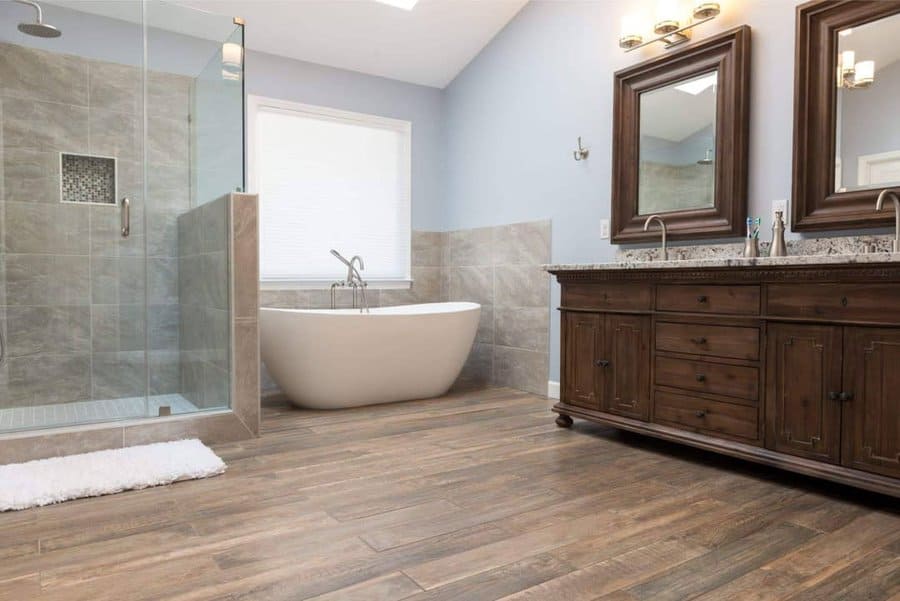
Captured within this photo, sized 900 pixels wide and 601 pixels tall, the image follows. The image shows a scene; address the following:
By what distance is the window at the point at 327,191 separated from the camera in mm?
4188

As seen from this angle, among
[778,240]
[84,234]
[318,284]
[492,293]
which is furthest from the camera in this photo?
[492,293]

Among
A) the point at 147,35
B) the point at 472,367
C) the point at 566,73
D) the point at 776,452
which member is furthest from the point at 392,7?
the point at 776,452

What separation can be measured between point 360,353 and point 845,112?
261cm

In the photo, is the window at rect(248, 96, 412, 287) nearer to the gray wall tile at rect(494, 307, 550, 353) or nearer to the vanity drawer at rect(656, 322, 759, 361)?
the gray wall tile at rect(494, 307, 550, 353)

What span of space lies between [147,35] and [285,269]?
65.1 inches

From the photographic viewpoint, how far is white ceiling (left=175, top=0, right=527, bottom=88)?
12.6 feet

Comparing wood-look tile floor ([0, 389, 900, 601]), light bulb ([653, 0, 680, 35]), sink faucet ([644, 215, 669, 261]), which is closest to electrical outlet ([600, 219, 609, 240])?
sink faucet ([644, 215, 669, 261])

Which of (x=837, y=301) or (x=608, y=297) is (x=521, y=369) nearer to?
(x=608, y=297)

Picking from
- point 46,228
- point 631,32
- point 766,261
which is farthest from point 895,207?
point 46,228

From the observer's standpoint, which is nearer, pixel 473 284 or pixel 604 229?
pixel 604 229

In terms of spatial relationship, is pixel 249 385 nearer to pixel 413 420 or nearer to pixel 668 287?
pixel 413 420

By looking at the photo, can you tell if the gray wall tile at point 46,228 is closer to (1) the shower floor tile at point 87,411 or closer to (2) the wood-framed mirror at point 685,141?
(1) the shower floor tile at point 87,411

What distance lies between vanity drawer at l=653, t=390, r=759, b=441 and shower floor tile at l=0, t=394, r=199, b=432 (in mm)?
2184

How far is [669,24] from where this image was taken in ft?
10.1
